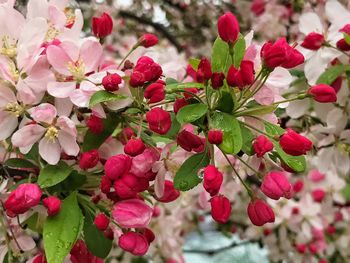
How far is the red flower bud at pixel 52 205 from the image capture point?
40.9 inches

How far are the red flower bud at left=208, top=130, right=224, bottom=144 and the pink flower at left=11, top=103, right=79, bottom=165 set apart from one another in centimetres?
24

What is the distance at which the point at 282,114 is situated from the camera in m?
1.69

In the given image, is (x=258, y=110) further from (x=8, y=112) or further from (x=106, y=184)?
(x=8, y=112)

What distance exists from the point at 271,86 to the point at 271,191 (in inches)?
7.8

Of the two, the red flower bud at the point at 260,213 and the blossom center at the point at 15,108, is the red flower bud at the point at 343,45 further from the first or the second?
the blossom center at the point at 15,108

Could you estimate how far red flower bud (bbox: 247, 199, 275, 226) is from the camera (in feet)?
3.51

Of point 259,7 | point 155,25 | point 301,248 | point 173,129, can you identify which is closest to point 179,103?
point 173,129

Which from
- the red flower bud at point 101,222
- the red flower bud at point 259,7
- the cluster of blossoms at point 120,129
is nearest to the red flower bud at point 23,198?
the cluster of blossoms at point 120,129

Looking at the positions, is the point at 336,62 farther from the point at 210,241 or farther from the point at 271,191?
the point at 210,241

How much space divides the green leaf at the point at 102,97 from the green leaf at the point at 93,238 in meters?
0.22

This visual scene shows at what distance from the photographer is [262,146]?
3.24ft

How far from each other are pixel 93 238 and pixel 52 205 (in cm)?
14

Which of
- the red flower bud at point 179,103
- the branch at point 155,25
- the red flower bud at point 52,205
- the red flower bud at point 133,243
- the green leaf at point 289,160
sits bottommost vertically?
the branch at point 155,25

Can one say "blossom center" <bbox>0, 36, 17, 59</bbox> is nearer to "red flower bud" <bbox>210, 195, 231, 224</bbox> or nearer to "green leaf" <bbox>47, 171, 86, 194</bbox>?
"green leaf" <bbox>47, 171, 86, 194</bbox>
